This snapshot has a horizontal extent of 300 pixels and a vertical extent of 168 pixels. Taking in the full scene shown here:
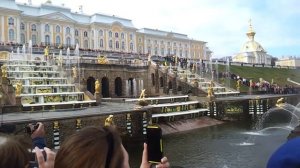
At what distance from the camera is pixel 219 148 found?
18.0 meters

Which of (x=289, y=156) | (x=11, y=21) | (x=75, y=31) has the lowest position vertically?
(x=289, y=156)

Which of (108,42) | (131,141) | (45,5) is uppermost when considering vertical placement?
(45,5)

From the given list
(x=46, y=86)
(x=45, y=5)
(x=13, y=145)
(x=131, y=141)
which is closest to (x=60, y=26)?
(x=45, y=5)

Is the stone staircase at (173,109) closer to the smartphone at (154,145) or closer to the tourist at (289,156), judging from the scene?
the smartphone at (154,145)

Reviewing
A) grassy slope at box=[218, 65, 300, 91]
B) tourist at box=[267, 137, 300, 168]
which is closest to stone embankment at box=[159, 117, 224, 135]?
tourist at box=[267, 137, 300, 168]

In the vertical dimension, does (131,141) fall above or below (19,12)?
below

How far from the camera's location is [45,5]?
79562 mm

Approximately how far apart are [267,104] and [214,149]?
69.4 feet

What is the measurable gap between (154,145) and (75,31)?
280 feet

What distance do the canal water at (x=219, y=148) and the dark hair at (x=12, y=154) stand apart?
12.4m

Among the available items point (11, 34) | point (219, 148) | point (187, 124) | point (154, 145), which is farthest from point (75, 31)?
point (154, 145)

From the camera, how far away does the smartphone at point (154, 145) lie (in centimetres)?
312

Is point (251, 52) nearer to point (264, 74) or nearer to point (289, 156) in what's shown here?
point (264, 74)

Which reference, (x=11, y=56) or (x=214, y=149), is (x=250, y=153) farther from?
(x=11, y=56)
